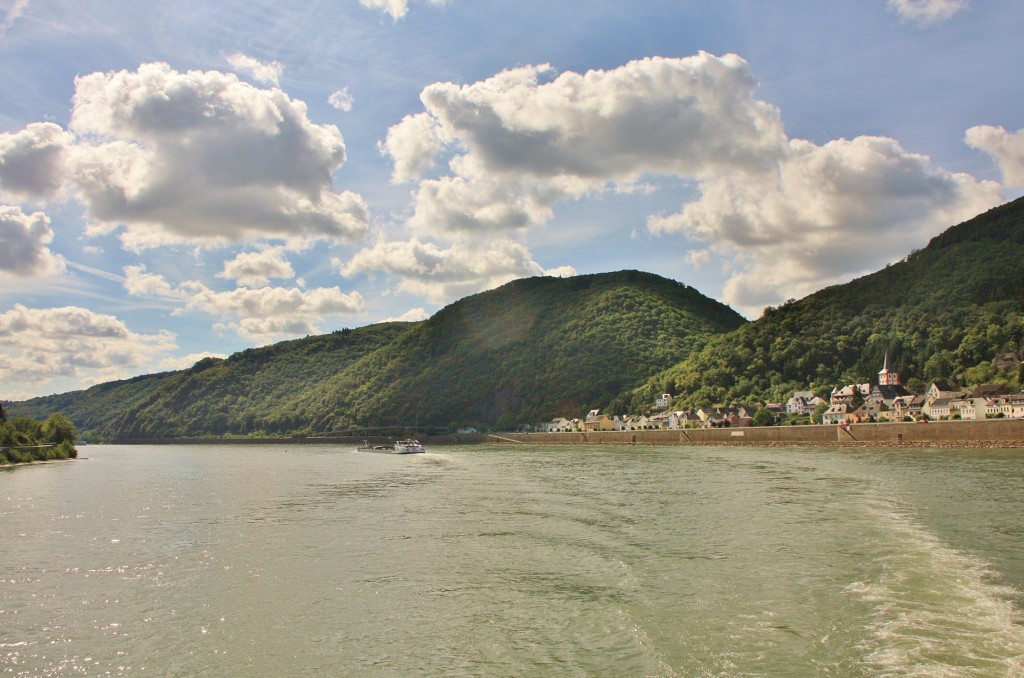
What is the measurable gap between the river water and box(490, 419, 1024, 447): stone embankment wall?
37078mm

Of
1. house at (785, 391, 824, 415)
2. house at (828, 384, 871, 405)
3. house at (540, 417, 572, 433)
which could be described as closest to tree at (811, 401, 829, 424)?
house at (828, 384, 871, 405)

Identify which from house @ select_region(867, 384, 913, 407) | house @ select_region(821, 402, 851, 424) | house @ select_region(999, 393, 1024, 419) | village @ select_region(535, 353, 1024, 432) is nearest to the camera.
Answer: house @ select_region(999, 393, 1024, 419)

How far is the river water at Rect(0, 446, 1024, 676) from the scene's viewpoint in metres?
10.3

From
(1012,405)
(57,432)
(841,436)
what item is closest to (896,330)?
(1012,405)

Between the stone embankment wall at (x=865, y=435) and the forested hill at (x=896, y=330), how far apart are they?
35986 mm

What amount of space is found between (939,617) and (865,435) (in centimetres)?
6932

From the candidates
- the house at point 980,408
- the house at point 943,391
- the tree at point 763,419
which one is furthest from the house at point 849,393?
→ the house at point 980,408

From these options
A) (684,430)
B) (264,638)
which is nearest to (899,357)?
(684,430)

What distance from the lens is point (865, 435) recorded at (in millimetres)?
72750

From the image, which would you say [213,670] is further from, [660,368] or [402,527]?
[660,368]

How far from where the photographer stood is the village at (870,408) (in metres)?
83.8

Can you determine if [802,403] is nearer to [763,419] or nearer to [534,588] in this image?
[763,419]

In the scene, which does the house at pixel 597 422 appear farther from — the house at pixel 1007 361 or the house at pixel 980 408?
the house at pixel 980 408

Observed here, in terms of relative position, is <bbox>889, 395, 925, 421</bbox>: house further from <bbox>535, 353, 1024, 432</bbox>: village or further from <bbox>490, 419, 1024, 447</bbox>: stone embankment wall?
<bbox>490, 419, 1024, 447</bbox>: stone embankment wall
